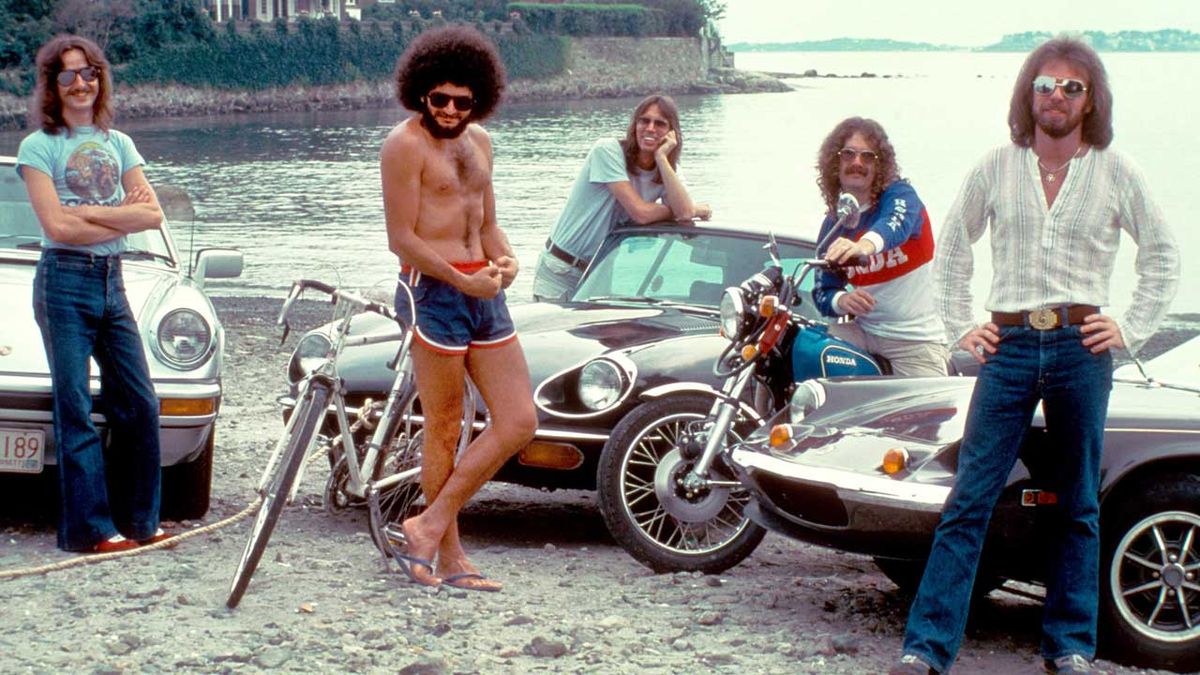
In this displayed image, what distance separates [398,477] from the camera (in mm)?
6078

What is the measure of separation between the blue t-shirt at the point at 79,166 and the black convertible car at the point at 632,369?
3.77 feet

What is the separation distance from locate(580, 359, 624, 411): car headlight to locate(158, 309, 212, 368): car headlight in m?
1.49

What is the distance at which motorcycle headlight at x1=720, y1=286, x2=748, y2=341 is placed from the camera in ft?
21.2

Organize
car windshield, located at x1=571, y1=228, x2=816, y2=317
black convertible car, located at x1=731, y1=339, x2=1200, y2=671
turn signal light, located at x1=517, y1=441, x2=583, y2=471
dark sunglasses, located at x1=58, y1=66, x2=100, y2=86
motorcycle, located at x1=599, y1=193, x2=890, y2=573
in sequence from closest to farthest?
black convertible car, located at x1=731, y1=339, x2=1200, y2=671 < motorcycle, located at x1=599, y1=193, x2=890, y2=573 < dark sunglasses, located at x1=58, y1=66, x2=100, y2=86 < turn signal light, located at x1=517, y1=441, x2=583, y2=471 < car windshield, located at x1=571, y1=228, x2=816, y2=317

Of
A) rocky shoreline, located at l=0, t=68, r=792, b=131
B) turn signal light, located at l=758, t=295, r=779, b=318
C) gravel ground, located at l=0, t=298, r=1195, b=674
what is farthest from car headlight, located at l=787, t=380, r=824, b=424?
rocky shoreline, located at l=0, t=68, r=792, b=131

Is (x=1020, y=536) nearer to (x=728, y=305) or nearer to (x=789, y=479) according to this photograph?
(x=789, y=479)

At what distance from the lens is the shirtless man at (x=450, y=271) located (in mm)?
5672

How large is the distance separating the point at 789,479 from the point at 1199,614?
128 centimetres

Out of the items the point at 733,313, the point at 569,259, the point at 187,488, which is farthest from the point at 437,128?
the point at 569,259

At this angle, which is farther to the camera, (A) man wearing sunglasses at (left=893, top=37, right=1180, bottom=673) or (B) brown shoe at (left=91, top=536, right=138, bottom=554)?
(B) brown shoe at (left=91, top=536, right=138, bottom=554)

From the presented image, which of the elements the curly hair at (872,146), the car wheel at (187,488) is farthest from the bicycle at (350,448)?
the curly hair at (872,146)

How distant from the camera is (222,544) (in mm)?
6746

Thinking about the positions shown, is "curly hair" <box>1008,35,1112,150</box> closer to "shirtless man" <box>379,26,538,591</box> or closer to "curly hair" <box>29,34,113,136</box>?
"shirtless man" <box>379,26,538,591</box>

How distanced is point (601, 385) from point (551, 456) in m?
0.34
